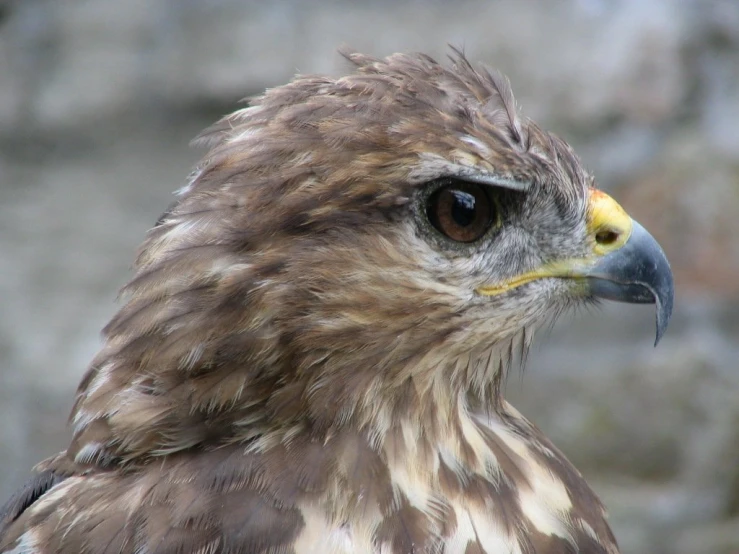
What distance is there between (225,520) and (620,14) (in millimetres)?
1857

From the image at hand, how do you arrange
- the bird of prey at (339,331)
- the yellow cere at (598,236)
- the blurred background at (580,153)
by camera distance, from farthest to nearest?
1. the blurred background at (580,153)
2. the yellow cere at (598,236)
3. the bird of prey at (339,331)

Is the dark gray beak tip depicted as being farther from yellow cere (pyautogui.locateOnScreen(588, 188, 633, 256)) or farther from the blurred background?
the blurred background

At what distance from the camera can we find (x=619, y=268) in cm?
161

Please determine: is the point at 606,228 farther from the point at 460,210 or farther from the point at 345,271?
the point at 345,271

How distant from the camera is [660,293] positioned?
160cm

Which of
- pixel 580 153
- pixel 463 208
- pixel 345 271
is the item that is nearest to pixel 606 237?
pixel 463 208

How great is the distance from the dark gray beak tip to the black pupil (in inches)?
9.3

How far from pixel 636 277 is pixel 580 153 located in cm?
123

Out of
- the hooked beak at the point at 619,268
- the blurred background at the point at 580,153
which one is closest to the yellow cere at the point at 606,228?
the hooked beak at the point at 619,268

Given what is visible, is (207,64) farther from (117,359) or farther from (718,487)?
(718,487)

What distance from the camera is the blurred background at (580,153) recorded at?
271 centimetres

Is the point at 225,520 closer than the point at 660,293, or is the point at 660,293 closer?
the point at 225,520

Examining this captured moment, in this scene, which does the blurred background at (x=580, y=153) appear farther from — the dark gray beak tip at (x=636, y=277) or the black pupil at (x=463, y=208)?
the black pupil at (x=463, y=208)

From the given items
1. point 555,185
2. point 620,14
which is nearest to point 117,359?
point 555,185
